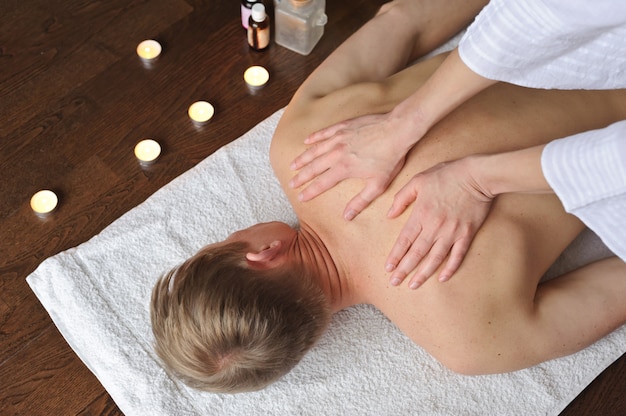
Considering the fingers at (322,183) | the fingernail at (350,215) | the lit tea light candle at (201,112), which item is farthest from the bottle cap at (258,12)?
the fingernail at (350,215)

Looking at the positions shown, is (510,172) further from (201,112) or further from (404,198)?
(201,112)

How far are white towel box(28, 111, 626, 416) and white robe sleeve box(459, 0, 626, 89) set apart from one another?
621 mm

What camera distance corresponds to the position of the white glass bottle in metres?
1.72

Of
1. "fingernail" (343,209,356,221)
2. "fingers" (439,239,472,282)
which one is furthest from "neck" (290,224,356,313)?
"fingers" (439,239,472,282)

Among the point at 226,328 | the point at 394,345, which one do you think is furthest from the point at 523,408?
the point at 226,328

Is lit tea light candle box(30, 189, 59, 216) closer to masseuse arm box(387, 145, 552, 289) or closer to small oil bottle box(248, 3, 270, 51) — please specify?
small oil bottle box(248, 3, 270, 51)

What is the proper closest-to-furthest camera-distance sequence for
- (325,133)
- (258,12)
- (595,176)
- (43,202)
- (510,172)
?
1. (595,176)
2. (510,172)
3. (325,133)
4. (43,202)
5. (258,12)

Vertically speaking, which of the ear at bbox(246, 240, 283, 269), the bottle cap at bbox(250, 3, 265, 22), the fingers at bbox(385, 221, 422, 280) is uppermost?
the bottle cap at bbox(250, 3, 265, 22)

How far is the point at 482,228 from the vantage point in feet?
3.87

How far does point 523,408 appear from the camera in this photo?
1367 millimetres

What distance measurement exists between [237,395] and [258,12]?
3.10ft

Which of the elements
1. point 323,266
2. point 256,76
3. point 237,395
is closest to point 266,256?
point 323,266

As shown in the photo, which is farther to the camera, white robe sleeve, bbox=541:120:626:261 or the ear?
the ear

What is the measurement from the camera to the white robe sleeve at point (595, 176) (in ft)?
2.82
